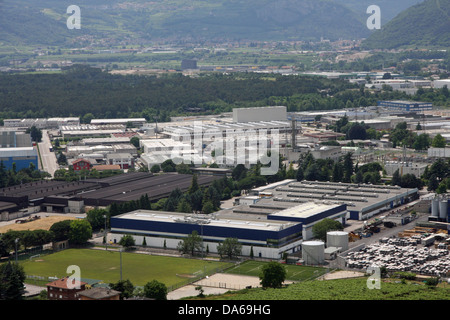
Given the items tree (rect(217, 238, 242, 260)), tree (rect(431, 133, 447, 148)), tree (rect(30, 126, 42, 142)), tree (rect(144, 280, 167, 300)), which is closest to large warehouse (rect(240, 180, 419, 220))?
tree (rect(217, 238, 242, 260))

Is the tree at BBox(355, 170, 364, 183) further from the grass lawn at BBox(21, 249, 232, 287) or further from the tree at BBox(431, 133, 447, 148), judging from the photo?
the grass lawn at BBox(21, 249, 232, 287)

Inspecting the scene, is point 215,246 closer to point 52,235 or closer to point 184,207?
point 184,207

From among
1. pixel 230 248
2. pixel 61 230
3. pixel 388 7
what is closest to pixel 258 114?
pixel 61 230

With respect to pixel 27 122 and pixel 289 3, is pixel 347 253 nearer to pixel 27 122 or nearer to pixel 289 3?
pixel 27 122

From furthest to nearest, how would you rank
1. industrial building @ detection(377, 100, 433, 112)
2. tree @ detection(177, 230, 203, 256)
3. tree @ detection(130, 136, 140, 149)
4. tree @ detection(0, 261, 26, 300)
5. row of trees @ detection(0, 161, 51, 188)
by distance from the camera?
industrial building @ detection(377, 100, 433, 112) < tree @ detection(130, 136, 140, 149) < row of trees @ detection(0, 161, 51, 188) < tree @ detection(177, 230, 203, 256) < tree @ detection(0, 261, 26, 300)

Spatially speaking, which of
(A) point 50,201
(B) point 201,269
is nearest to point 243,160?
(A) point 50,201
